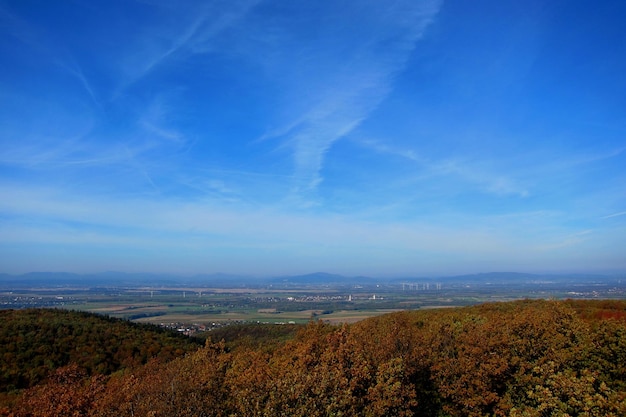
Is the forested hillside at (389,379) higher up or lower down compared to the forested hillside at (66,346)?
higher up

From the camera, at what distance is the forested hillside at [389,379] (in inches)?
624

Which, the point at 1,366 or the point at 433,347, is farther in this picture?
the point at 1,366

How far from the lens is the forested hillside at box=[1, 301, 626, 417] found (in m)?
15.9

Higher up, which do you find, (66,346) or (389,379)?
(389,379)

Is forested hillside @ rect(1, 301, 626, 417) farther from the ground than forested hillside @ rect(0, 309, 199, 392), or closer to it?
farther from the ground

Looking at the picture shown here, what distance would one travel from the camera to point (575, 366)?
89.9 ft

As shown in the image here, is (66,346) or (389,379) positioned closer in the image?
(389,379)

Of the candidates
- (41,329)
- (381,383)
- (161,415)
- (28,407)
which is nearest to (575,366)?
(381,383)

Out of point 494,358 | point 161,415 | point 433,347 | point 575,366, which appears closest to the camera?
point 161,415

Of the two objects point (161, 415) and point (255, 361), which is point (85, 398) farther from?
point (255, 361)

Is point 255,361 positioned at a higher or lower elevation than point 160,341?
higher

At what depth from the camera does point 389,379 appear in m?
19.2

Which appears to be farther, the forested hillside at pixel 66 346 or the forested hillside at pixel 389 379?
the forested hillside at pixel 66 346

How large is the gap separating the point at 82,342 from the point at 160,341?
9.27 metres
